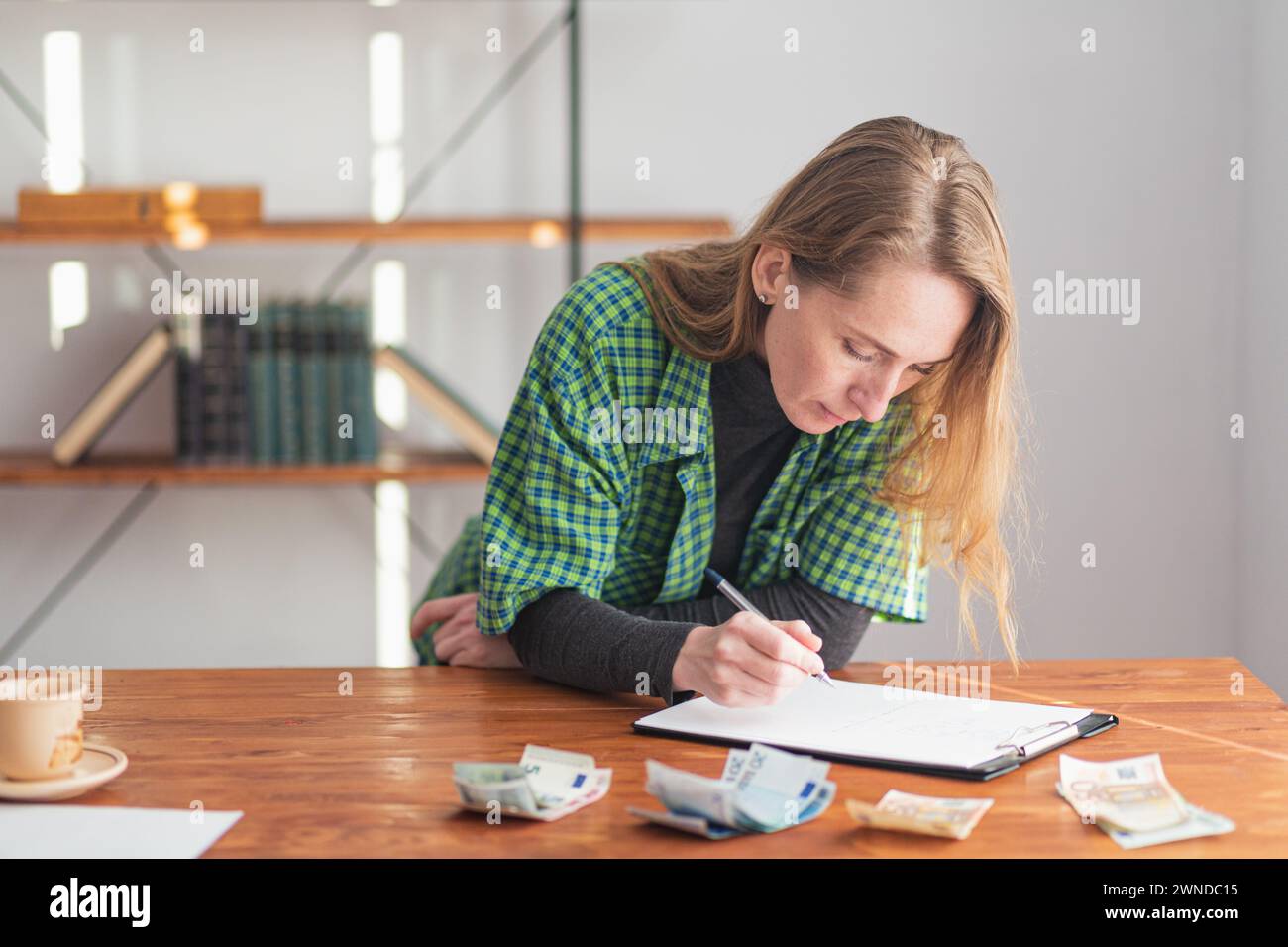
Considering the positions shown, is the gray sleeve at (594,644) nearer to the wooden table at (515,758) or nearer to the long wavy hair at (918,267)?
the wooden table at (515,758)

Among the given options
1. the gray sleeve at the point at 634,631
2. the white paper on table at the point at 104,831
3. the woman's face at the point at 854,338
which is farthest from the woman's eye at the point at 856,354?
the white paper on table at the point at 104,831

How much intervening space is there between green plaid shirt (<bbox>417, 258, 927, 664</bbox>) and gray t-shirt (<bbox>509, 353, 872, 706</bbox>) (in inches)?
0.7

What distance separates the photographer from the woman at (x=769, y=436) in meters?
1.25

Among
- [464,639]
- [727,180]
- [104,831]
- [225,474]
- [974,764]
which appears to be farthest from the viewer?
[727,180]

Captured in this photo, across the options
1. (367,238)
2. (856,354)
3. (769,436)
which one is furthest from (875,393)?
(367,238)

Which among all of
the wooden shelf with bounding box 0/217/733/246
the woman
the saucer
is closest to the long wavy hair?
the woman

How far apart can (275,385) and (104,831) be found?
165cm

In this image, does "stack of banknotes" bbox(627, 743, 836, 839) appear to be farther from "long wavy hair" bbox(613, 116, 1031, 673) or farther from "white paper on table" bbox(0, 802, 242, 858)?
"long wavy hair" bbox(613, 116, 1031, 673)

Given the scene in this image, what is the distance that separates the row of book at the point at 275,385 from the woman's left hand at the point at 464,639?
104cm

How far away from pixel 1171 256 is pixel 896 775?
1963 mm

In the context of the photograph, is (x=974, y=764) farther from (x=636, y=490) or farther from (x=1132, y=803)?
(x=636, y=490)

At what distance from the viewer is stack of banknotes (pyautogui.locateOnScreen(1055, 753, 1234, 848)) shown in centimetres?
86

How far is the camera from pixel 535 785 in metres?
0.95

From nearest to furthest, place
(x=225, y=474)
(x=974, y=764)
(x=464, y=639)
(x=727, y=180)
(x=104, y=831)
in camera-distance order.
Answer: (x=104, y=831)
(x=974, y=764)
(x=464, y=639)
(x=225, y=474)
(x=727, y=180)
